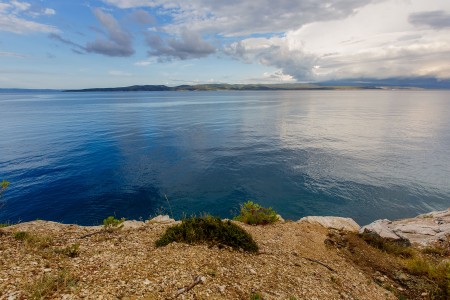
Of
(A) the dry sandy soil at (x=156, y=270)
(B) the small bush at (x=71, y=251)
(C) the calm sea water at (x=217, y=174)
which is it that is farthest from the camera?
(C) the calm sea water at (x=217, y=174)

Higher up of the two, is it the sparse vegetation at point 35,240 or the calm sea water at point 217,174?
the sparse vegetation at point 35,240

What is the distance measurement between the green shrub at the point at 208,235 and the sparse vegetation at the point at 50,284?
150 inches

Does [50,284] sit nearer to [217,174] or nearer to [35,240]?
[35,240]

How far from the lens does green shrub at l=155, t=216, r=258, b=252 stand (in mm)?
11672

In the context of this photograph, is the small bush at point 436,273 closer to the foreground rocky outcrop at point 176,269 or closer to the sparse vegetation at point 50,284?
the foreground rocky outcrop at point 176,269

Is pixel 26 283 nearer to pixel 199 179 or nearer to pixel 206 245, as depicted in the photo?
pixel 206 245

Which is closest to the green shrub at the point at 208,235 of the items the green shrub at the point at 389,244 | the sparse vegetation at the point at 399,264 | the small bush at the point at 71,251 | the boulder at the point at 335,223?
the small bush at the point at 71,251

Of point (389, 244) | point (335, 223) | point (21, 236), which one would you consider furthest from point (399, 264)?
point (21, 236)

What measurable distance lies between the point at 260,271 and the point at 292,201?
23.1 metres

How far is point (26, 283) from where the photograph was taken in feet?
25.0

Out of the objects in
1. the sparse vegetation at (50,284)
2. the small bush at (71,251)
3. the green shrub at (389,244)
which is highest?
the sparse vegetation at (50,284)

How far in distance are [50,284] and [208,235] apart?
21.0 feet

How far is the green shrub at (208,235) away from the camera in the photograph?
11672 millimetres

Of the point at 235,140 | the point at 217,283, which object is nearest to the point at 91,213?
the point at 217,283
